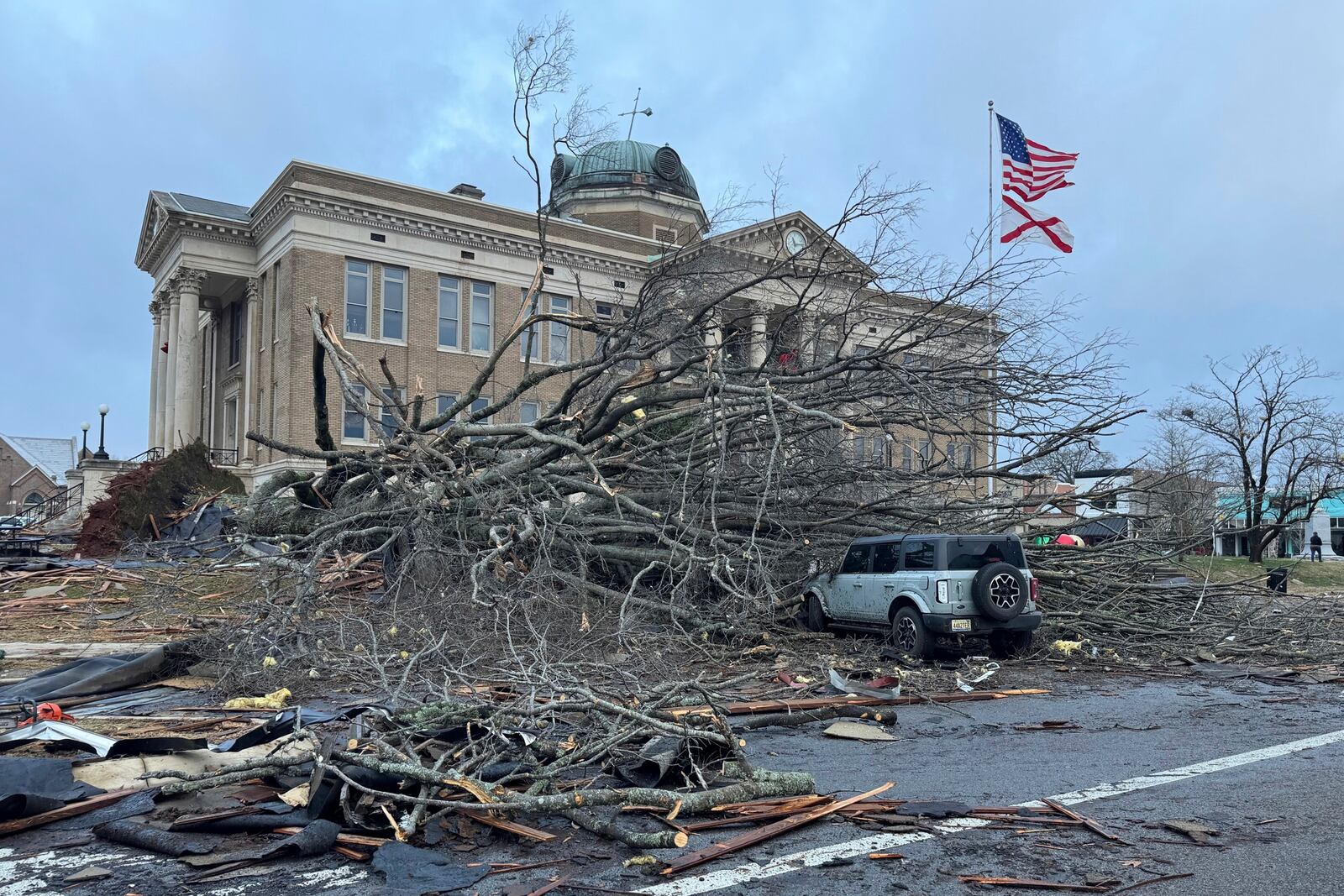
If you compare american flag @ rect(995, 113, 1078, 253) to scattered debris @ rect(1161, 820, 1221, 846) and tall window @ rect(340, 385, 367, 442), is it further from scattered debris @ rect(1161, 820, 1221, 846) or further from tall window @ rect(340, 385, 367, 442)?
tall window @ rect(340, 385, 367, 442)

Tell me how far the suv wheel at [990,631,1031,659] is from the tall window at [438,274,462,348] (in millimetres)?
29317

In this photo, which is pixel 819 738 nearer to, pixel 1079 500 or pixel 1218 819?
pixel 1218 819

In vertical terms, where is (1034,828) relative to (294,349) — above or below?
below

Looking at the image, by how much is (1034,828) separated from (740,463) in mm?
9220

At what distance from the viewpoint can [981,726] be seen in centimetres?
797

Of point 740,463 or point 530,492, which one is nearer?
point 530,492

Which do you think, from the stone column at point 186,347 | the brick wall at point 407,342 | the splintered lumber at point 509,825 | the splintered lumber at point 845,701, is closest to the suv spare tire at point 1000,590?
the splintered lumber at point 845,701

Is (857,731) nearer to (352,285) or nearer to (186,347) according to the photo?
(352,285)

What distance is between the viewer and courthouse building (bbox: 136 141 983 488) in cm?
3447

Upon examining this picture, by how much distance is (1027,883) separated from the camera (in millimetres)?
4172

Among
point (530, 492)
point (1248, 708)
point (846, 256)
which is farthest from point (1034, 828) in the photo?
point (846, 256)

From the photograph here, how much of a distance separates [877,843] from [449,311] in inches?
1390

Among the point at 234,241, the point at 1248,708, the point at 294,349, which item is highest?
the point at 234,241

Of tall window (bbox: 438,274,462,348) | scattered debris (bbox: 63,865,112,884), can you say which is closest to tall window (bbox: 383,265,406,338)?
tall window (bbox: 438,274,462,348)
